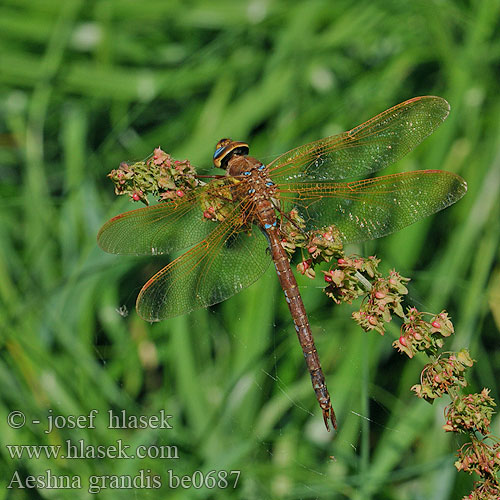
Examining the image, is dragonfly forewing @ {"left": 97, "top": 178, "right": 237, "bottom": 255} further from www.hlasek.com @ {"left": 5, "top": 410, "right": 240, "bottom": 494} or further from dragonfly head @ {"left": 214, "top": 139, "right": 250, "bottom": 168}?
www.hlasek.com @ {"left": 5, "top": 410, "right": 240, "bottom": 494}

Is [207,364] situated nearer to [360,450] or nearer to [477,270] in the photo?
[360,450]

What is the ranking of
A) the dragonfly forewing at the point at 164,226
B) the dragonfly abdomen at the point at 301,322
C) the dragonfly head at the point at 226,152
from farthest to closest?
the dragonfly head at the point at 226,152 → the dragonfly forewing at the point at 164,226 → the dragonfly abdomen at the point at 301,322

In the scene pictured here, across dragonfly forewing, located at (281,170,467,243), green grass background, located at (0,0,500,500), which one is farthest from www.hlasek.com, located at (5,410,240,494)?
dragonfly forewing, located at (281,170,467,243)

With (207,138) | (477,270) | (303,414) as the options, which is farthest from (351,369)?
(207,138)

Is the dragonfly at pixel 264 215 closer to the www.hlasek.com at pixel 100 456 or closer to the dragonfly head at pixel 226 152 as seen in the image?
the dragonfly head at pixel 226 152

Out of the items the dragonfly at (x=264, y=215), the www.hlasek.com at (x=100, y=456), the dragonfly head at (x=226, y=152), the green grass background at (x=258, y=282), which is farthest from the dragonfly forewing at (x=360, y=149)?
the www.hlasek.com at (x=100, y=456)

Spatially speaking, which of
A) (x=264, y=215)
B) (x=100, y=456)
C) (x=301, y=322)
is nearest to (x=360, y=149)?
(x=264, y=215)

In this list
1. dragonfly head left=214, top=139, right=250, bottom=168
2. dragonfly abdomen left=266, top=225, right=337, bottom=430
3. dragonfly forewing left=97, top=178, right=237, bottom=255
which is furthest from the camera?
dragonfly head left=214, top=139, right=250, bottom=168
